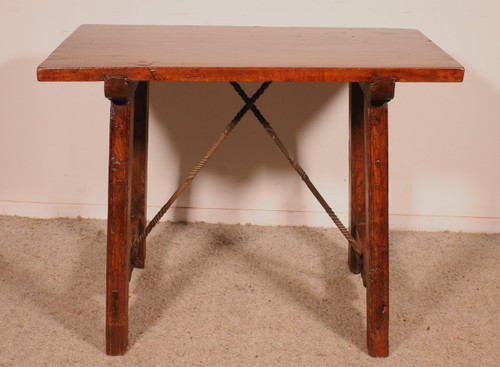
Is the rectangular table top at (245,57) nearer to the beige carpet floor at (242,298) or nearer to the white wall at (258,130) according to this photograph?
the white wall at (258,130)

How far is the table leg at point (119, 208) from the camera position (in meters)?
1.51

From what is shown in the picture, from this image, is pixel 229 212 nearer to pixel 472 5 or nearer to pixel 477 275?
pixel 477 275

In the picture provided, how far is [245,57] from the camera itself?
1527mm

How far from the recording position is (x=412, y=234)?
2.38m

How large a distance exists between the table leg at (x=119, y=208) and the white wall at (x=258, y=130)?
80 cm

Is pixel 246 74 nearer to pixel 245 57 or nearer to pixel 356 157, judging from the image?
pixel 245 57

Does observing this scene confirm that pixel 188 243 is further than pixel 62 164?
No

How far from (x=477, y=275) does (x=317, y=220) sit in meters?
0.57

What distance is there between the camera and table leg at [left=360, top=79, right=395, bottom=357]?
152 cm

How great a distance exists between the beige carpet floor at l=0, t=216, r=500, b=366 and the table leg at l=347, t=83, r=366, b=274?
166 millimetres

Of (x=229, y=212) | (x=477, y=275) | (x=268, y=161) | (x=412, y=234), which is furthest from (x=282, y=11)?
(x=477, y=275)

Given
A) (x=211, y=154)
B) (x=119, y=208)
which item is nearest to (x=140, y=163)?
(x=211, y=154)

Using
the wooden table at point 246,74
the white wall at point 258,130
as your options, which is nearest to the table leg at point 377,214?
the wooden table at point 246,74

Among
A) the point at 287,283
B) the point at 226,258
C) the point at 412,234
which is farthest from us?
the point at 412,234
